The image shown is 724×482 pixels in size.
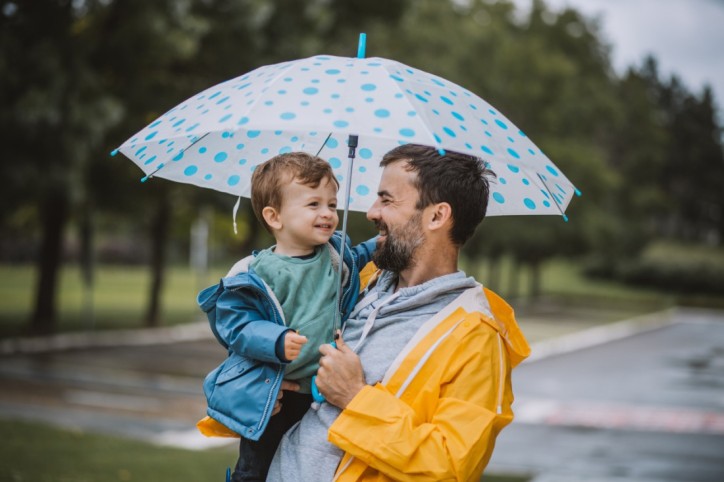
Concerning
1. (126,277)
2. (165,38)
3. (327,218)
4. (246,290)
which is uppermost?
(165,38)

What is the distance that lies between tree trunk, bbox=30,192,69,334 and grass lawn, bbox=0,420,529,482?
1277 centimetres

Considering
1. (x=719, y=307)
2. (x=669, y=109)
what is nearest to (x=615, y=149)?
(x=719, y=307)

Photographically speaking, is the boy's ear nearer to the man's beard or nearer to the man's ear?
the man's beard

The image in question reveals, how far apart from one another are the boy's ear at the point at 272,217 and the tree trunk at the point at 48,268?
68.3 ft

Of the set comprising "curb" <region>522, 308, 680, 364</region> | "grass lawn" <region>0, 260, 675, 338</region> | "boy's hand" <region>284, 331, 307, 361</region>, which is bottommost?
"grass lawn" <region>0, 260, 675, 338</region>

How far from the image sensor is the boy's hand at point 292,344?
9.19 feet

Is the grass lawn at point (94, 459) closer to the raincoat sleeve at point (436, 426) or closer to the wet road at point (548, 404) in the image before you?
the wet road at point (548, 404)

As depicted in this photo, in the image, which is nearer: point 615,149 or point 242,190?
point 242,190

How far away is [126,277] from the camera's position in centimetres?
5866

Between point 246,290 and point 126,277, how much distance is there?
189 ft

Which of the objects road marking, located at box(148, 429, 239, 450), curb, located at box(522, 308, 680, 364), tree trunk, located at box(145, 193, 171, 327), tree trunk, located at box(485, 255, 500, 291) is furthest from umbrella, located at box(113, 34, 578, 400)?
tree trunk, located at box(485, 255, 500, 291)

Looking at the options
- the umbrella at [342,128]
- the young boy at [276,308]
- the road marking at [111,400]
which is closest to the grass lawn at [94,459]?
the road marking at [111,400]

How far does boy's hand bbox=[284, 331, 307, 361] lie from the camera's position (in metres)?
2.80

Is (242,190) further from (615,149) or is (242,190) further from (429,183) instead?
(615,149)
